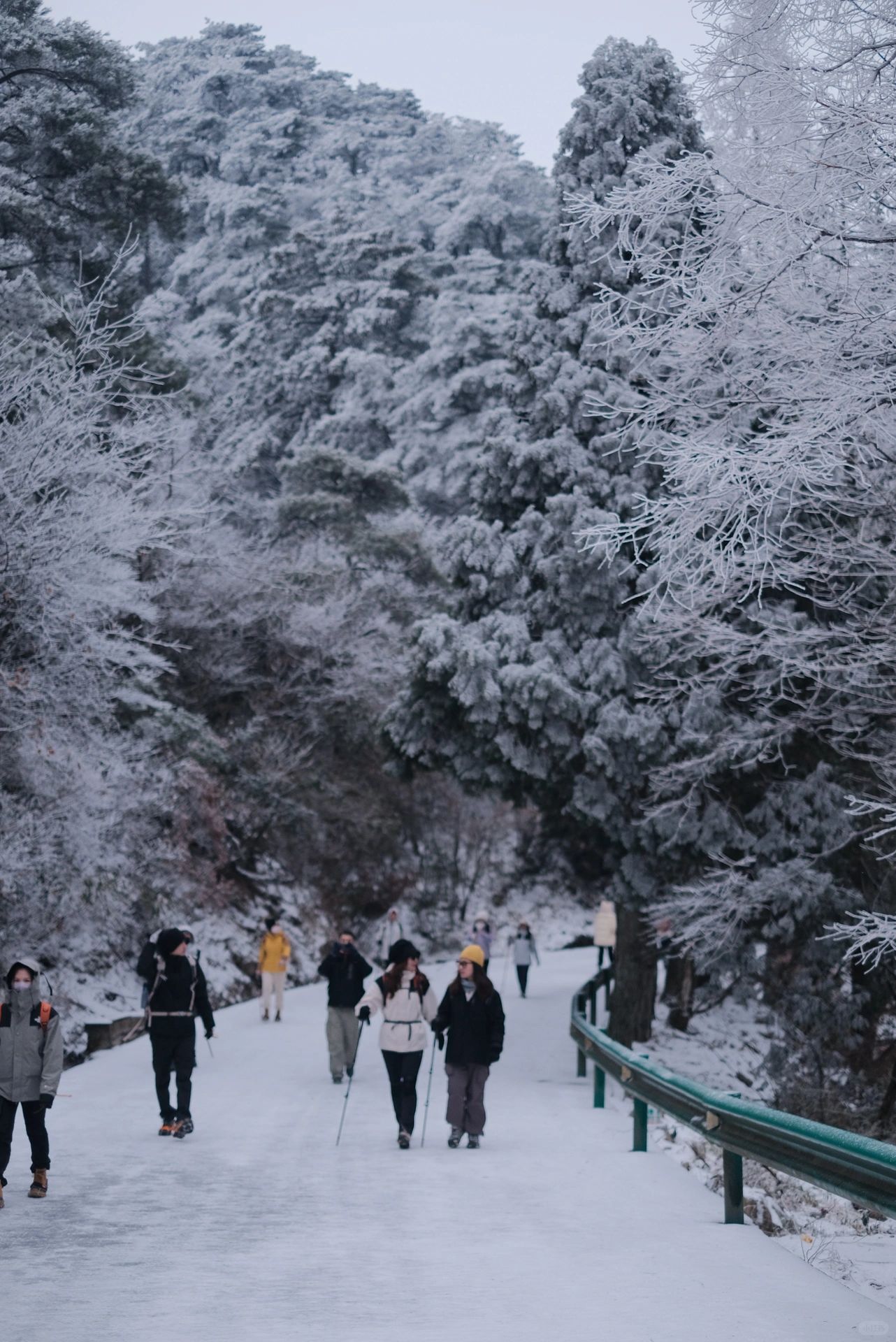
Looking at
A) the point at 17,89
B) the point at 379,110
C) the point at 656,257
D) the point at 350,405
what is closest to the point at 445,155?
the point at 379,110

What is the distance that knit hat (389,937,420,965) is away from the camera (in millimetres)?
11523

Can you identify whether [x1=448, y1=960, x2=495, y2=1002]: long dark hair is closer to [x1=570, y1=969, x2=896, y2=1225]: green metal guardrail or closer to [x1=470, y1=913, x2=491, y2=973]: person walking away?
[x1=570, y1=969, x2=896, y2=1225]: green metal guardrail

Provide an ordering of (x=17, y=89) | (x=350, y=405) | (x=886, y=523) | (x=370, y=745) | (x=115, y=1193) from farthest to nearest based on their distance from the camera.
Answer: (x=350, y=405), (x=370, y=745), (x=17, y=89), (x=886, y=523), (x=115, y=1193)

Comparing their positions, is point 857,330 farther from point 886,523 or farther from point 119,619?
point 119,619

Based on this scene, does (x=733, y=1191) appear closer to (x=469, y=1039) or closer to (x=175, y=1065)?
(x=469, y=1039)

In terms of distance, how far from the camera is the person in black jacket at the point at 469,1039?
11.6 meters

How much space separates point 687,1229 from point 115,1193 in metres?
3.64

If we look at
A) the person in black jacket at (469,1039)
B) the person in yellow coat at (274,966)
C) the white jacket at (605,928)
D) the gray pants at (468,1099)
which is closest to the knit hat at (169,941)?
the person in black jacket at (469,1039)

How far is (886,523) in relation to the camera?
45.2ft

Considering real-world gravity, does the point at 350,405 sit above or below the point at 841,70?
above

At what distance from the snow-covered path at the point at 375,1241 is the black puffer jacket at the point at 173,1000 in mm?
913

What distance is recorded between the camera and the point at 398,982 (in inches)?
460

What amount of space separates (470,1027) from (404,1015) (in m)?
0.57

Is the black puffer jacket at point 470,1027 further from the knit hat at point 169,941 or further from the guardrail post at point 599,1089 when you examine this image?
the guardrail post at point 599,1089
